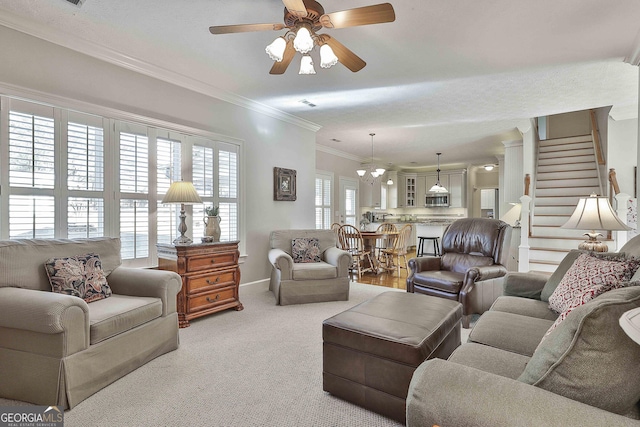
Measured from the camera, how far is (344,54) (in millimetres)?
2289

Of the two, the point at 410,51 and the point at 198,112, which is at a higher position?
the point at 410,51

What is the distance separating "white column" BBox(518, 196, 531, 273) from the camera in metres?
5.42

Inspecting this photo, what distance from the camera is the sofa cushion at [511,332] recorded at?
5.24ft

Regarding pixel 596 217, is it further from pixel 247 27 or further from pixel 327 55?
pixel 247 27

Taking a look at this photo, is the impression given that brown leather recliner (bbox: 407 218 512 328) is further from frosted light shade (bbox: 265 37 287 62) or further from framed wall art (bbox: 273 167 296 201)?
frosted light shade (bbox: 265 37 287 62)

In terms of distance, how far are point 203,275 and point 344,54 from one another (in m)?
2.48

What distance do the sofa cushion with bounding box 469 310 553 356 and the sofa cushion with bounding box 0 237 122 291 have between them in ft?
9.25

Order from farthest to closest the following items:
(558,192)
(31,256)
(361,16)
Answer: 1. (558,192)
2. (31,256)
3. (361,16)

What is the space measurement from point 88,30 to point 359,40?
7.36ft

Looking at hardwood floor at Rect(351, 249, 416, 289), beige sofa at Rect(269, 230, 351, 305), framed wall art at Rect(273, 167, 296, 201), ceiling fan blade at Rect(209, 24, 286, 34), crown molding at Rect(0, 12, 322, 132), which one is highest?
crown molding at Rect(0, 12, 322, 132)

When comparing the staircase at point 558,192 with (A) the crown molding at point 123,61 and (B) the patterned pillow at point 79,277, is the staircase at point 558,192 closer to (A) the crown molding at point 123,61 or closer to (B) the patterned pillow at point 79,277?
(A) the crown molding at point 123,61

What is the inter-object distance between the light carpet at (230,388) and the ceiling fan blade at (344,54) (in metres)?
2.25

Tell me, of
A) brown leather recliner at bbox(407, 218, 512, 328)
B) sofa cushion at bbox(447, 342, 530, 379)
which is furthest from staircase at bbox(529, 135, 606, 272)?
sofa cushion at bbox(447, 342, 530, 379)

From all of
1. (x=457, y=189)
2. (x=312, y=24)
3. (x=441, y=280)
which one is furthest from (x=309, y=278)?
(x=457, y=189)
